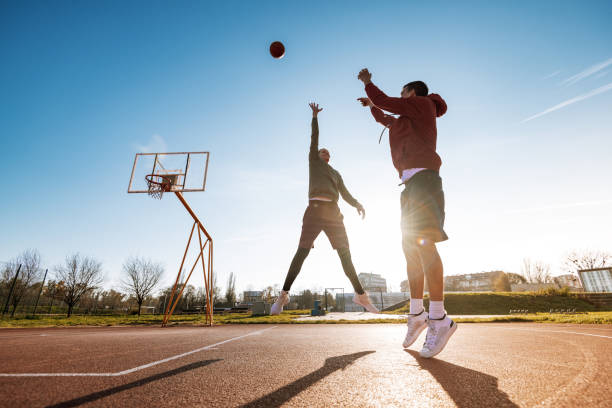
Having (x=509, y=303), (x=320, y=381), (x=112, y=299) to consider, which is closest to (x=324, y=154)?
(x=320, y=381)

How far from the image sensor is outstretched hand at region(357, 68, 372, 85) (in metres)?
2.88

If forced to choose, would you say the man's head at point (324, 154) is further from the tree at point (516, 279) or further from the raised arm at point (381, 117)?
the tree at point (516, 279)

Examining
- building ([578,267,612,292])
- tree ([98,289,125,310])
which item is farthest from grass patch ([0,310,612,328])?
tree ([98,289,125,310])

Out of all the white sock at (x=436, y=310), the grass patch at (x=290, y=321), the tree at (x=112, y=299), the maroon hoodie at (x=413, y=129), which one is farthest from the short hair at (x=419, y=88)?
the tree at (x=112, y=299)

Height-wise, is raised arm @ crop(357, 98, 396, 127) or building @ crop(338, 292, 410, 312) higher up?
raised arm @ crop(357, 98, 396, 127)

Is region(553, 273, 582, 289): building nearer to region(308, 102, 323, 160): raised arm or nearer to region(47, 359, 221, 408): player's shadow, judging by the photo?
region(308, 102, 323, 160): raised arm

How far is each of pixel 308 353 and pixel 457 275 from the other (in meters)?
93.1

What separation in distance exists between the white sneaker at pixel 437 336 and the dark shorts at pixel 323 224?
5.29 feet

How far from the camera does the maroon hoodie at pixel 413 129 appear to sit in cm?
251

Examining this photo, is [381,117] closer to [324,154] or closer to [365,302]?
[324,154]

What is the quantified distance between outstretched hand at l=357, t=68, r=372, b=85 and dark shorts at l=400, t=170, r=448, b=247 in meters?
1.21

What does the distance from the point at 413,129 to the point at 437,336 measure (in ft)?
6.23

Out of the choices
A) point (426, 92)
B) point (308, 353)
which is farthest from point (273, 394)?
point (426, 92)

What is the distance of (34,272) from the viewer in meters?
40.1
